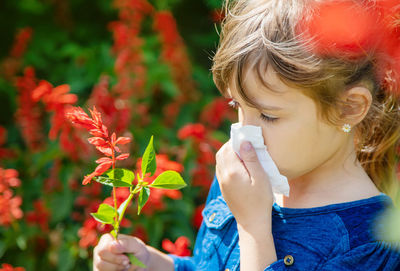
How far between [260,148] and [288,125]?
89 millimetres

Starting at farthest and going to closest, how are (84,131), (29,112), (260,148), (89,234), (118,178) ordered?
(29,112) < (84,131) < (89,234) < (260,148) < (118,178)

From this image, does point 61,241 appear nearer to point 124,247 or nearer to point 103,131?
point 124,247

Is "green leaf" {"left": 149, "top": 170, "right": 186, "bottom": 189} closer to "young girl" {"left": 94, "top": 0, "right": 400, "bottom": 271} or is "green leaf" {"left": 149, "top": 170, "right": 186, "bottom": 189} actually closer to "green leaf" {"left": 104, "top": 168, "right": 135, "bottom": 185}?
"green leaf" {"left": 104, "top": 168, "right": 135, "bottom": 185}

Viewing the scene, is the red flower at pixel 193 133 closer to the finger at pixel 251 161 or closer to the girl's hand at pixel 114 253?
the girl's hand at pixel 114 253

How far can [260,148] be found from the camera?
1.18 metres

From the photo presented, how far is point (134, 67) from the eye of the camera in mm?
2672

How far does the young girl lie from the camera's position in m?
1.12

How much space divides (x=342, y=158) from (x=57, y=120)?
49.7 inches

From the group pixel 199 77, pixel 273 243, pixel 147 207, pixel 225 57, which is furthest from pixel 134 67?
pixel 273 243

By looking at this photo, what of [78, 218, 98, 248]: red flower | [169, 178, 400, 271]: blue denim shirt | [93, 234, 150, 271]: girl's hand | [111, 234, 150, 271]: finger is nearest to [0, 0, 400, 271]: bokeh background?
[78, 218, 98, 248]: red flower

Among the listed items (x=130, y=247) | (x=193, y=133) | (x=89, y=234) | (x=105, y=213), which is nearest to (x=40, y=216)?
(x=89, y=234)

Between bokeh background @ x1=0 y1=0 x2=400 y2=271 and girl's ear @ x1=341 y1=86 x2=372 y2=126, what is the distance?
0.60 meters

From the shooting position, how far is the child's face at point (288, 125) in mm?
1126

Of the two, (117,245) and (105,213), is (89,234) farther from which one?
(105,213)
